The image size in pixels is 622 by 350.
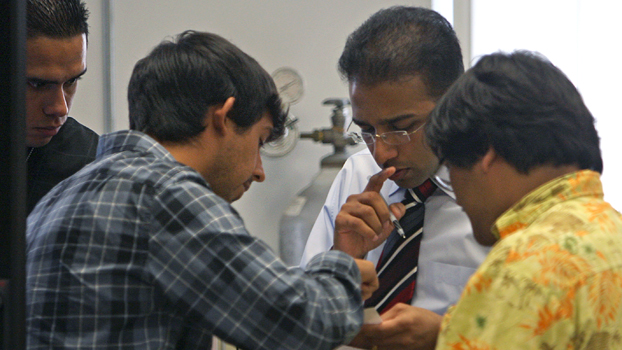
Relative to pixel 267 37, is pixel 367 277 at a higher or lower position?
lower

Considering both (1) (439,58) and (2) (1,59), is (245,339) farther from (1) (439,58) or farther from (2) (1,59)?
(1) (439,58)

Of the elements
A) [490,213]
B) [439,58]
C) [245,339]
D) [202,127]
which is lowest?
[245,339]

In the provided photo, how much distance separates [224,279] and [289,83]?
7.23 feet

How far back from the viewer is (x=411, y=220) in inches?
58.2

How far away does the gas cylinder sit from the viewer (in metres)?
2.74

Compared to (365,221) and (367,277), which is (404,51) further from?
(367,277)

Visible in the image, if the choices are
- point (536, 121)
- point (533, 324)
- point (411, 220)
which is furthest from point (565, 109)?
point (411, 220)

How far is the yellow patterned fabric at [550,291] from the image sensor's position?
2.55 ft

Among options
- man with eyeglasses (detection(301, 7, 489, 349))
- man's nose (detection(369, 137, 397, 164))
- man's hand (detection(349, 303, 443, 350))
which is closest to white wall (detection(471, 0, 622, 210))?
man with eyeglasses (detection(301, 7, 489, 349))

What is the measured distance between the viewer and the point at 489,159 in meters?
0.97

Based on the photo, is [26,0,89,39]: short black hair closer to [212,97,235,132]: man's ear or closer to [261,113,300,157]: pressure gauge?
[212,97,235,132]: man's ear

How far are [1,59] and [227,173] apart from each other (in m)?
0.68

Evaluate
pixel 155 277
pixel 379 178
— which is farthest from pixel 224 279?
pixel 379 178

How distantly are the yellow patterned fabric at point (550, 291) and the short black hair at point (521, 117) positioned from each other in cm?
10
